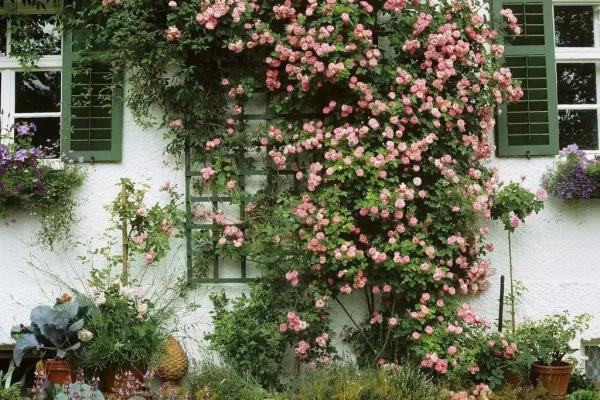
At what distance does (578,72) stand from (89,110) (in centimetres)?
400

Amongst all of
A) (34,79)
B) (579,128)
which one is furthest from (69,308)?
(579,128)

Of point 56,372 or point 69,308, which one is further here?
point 69,308

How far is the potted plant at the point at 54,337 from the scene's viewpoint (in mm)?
5047

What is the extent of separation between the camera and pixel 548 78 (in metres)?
6.00

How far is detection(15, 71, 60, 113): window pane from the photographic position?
19.9ft

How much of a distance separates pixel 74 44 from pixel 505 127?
3463 mm

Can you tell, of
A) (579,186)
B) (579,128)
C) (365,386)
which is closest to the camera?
(365,386)

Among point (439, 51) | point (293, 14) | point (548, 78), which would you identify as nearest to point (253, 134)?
point (293, 14)

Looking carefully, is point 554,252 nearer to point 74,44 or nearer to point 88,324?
point 88,324

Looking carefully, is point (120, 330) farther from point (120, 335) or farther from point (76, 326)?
point (76, 326)

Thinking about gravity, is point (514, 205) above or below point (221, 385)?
above

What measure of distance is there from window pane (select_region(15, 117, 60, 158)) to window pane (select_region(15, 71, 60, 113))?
0.28ft

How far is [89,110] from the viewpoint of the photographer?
5.86m

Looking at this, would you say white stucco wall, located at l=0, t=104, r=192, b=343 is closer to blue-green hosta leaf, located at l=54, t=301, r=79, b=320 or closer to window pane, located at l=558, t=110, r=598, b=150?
blue-green hosta leaf, located at l=54, t=301, r=79, b=320
